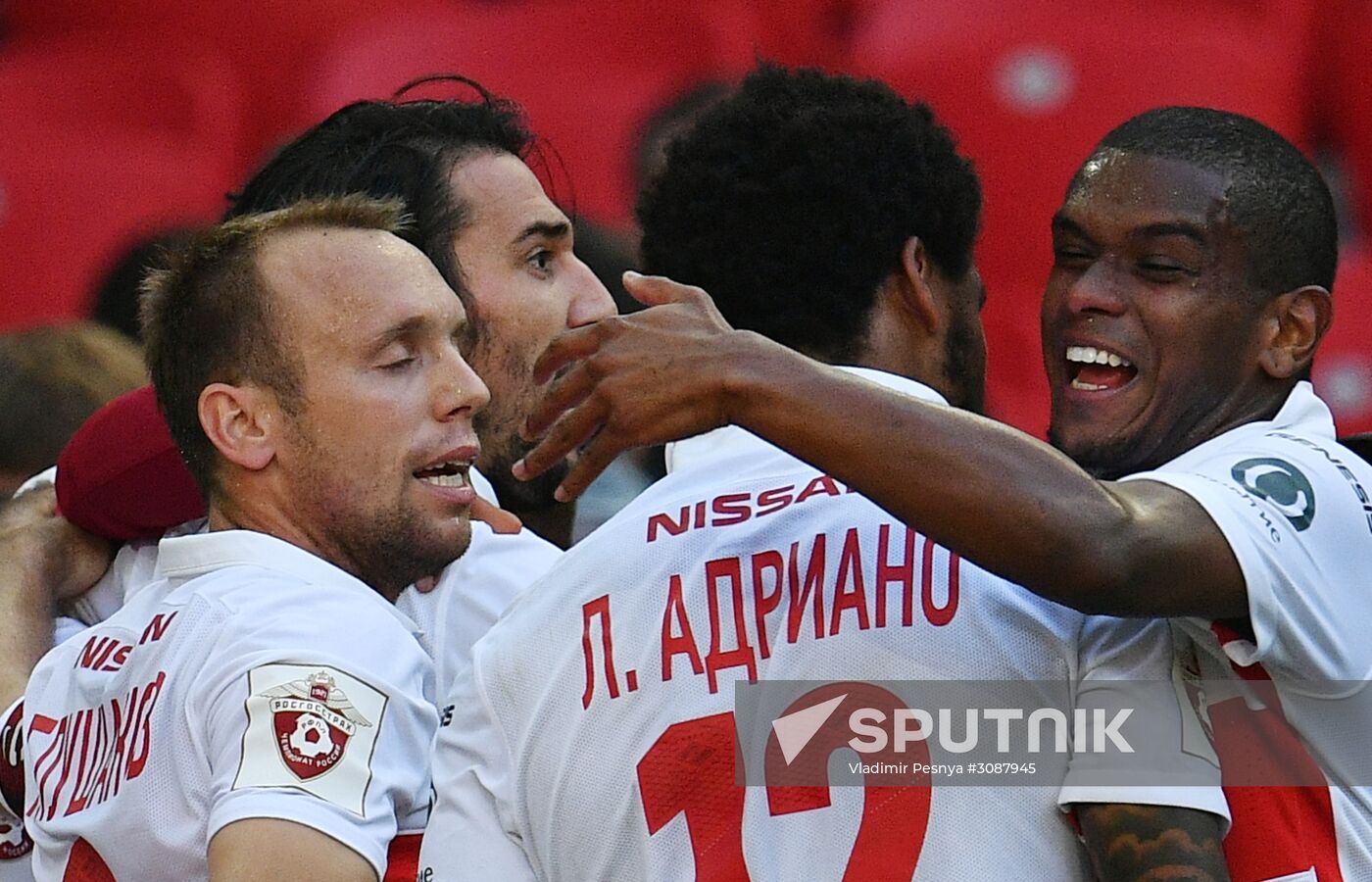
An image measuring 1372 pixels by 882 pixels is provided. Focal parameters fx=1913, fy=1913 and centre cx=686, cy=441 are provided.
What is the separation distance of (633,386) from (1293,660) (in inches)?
30.9

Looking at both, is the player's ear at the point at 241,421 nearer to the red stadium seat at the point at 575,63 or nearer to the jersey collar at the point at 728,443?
the jersey collar at the point at 728,443

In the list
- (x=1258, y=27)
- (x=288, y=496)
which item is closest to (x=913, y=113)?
(x=288, y=496)

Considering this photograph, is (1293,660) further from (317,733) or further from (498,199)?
(498,199)

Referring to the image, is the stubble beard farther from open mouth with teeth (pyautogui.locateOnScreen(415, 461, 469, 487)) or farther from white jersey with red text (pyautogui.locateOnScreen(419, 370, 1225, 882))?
white jersey with red text (pyautogui.locateOnScreen(419, 370, 1225, 882))

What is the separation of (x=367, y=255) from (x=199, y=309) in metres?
0.24

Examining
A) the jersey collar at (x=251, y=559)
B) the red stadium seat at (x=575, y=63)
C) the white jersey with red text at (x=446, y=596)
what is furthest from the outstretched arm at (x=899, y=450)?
the red stadium seat at (x=575, y=63)

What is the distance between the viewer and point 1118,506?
195 centimetres

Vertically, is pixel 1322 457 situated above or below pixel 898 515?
above

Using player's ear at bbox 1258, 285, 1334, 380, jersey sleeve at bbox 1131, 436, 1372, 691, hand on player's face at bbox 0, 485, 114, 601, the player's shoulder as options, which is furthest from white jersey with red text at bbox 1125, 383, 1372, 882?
hand on player's face at bbox 0, 485, 114, 601

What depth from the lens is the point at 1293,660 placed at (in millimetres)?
2080

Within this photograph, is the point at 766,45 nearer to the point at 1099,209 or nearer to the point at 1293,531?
the point at 1099,209

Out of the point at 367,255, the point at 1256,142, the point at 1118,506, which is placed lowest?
the point at 367,255

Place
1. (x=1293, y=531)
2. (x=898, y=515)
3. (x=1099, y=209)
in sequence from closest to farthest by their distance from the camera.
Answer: (x=898, y=515)
(x=1293, y=531)
(x=1099, y=209)

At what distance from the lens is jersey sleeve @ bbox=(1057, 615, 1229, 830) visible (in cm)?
204
